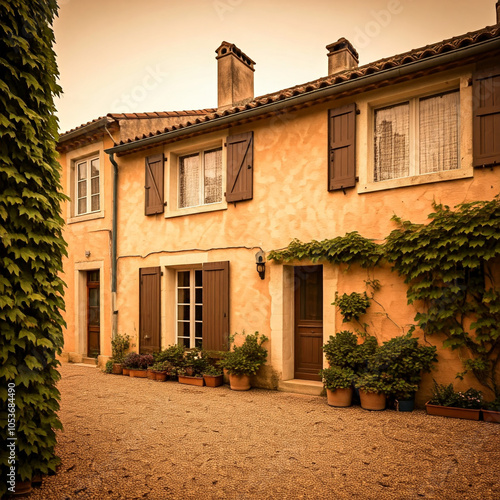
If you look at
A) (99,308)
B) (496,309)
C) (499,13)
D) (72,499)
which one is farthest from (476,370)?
(99,308)

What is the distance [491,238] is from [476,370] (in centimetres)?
172

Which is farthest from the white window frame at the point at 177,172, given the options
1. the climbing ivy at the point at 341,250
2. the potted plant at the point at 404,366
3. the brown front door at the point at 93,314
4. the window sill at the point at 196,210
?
the potted plant at the point at 404,366

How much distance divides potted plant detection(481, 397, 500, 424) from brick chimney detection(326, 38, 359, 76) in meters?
7.55

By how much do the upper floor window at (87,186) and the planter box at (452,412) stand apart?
8.52 metres

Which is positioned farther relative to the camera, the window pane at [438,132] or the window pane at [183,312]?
the window pane at [183,312]

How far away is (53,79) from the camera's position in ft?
12.7

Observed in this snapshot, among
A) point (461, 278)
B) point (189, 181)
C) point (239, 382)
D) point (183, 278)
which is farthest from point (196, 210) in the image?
point (461, 278)

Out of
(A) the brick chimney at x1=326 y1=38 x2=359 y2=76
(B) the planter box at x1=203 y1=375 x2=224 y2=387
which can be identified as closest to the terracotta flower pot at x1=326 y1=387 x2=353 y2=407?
(B) the planter box at x1=203 y1=375 x2=224 y2=387

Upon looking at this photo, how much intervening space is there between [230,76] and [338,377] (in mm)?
7836

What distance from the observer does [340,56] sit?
964 cm

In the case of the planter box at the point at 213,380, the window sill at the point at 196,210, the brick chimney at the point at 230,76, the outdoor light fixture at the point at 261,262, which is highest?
the brick chimney at the point at 230,76

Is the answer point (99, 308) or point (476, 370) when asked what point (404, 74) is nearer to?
point (476, 370)

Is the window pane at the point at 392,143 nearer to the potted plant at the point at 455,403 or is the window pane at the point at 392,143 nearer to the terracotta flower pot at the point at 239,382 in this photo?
the potted plant at the point at 455,403

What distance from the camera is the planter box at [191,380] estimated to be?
300 inches
